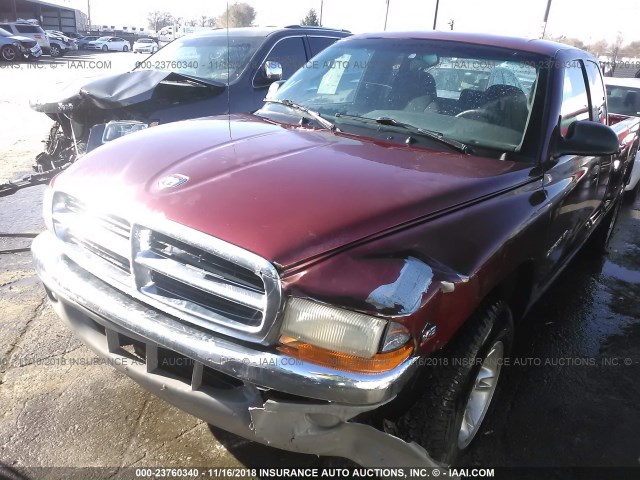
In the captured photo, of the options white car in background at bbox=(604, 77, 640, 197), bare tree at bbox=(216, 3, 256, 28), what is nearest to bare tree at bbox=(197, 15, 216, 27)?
bare tree at bbox=(216, 3, 256, 28)

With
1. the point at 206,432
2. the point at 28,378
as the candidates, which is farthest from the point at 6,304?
the point at 206,432

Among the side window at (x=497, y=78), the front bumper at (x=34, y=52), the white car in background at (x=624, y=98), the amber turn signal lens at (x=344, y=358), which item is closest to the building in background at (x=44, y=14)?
the front bumper at (x=34, y=52)

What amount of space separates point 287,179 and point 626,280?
411 centimetres

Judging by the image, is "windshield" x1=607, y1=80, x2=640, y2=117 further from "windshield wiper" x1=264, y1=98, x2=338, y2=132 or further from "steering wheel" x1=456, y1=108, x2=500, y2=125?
"windshield wiper" x1=264, y1=98, x2=338, y2=132

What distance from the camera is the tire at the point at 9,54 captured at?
87.6ft

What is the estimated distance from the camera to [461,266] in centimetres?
196

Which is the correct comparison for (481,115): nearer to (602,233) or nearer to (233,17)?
(602,233)

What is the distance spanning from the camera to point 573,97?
3.34 meters

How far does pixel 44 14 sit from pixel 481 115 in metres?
68.1

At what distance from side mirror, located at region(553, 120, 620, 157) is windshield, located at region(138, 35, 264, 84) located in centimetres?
377

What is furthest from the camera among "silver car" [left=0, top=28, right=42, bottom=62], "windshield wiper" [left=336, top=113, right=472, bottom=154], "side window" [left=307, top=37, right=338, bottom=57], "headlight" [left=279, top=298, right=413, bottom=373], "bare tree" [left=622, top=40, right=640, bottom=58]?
"bare tree" [left=622, top=40, right=640, bottom=58]

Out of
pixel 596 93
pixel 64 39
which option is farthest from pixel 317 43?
pixel 64 39

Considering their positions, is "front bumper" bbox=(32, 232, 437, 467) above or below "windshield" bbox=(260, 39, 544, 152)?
below

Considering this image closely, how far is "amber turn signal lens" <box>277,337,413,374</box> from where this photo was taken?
173cm
